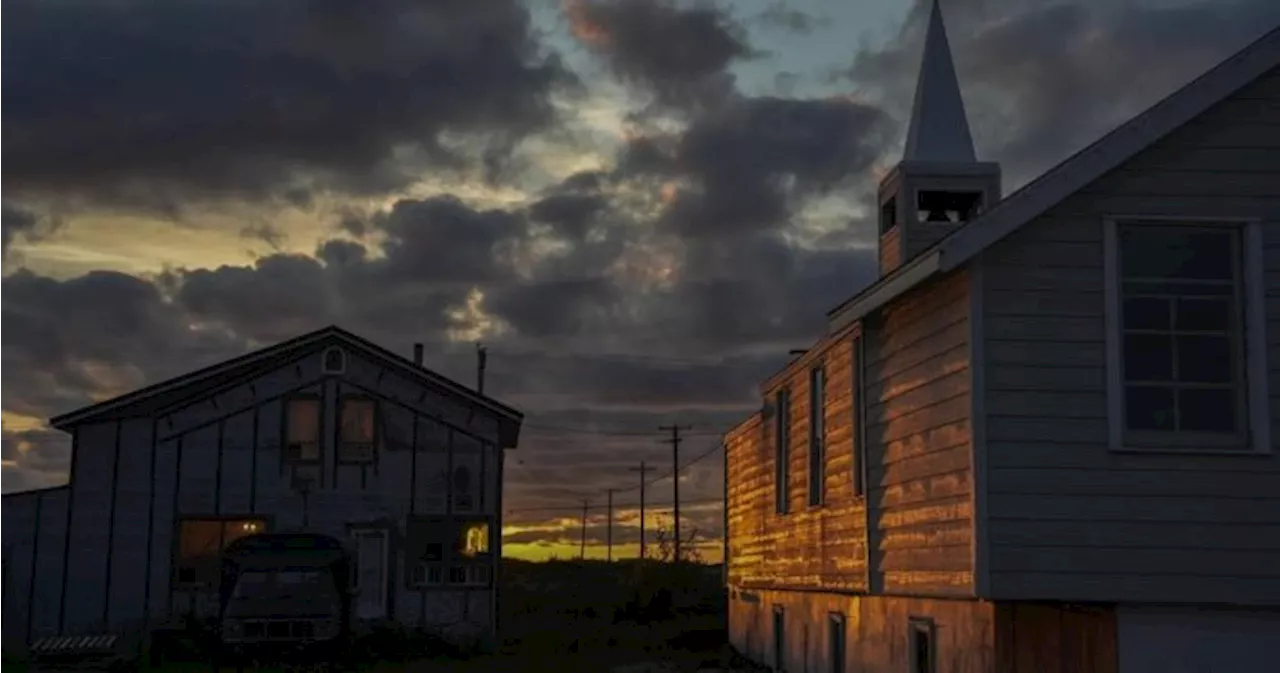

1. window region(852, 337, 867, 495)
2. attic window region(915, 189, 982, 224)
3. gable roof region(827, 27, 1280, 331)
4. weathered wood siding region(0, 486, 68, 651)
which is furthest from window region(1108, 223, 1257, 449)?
weathered wood siding region(0, 486, 68, 651)

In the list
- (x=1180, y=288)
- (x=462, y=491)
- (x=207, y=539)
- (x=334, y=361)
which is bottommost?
(x=207, y=539)

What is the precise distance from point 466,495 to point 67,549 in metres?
8.35

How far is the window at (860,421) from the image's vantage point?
16.3m

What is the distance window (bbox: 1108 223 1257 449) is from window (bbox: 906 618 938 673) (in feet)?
12.8

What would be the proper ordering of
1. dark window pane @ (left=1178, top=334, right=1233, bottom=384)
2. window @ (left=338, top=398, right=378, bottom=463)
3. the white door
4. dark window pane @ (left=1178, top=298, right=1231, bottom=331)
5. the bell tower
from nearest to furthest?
dark window pane @ (left=1178, top=334, right=1233, bottom=384) → dark window pane @ (left=1178, top=298, right=1231, bottom=331) → the bell tower → the white door → window @ (left=338, top=398, right=378, bottom=463)

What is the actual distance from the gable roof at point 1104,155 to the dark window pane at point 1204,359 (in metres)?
1.61

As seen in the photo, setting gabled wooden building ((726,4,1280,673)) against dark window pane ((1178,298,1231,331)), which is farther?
dark window pane ((1178,298,1231,331))

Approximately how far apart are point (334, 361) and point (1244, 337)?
22.7 m

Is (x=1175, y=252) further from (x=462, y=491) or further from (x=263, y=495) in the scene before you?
(x=263, y=495)

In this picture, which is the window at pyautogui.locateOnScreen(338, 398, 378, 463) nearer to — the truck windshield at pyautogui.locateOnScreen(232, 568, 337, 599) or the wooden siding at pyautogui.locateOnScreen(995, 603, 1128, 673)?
the truck windshield at pyautogui.locateOnScreen(232, 568, 337, 599)

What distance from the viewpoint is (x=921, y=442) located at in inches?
555

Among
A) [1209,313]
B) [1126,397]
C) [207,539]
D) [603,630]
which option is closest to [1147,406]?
[1126,397]

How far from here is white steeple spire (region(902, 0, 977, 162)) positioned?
19.9 metres

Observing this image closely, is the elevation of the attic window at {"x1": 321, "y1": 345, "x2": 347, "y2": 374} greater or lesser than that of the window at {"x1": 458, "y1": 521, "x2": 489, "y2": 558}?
greater
